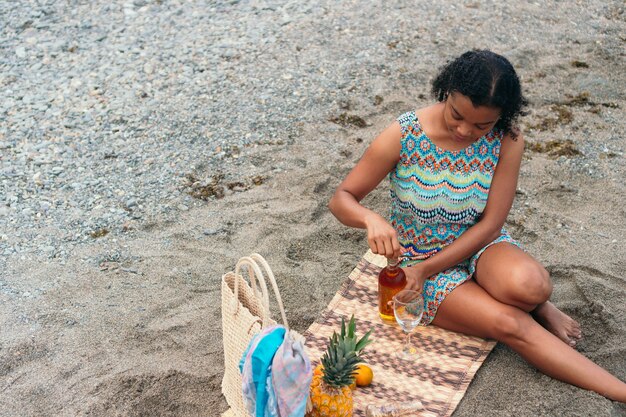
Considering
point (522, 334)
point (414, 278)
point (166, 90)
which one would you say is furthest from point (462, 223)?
point (166, 90)

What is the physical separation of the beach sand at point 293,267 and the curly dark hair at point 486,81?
1298 millimetres

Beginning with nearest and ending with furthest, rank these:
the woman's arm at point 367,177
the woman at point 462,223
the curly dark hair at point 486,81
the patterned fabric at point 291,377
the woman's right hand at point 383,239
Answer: the patterned fabric at point 291,377, the curly dark hair at point 486,81, the woman's right hand at point 383,239, the woman at point 462,223, the woman's arm at point 367,177

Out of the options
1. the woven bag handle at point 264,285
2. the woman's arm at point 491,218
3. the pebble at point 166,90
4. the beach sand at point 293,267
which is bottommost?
the beach sand at point 293,267

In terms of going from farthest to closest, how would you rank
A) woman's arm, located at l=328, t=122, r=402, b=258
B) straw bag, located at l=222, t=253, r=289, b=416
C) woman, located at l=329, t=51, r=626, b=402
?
woman's arm, located at l=328, t=122, r=402, b=258 → woman, located at l=329, t=51, r=626, b=402 → straw bag, located at l=222, t=253, r=289, b=416

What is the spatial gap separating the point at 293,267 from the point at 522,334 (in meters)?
1.55

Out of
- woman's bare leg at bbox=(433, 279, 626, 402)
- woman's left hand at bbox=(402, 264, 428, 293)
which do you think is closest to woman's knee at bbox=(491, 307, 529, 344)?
woman's bare leg at bbox=(433, 279, 626, 402)

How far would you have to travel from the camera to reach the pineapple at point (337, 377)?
10.7 feet

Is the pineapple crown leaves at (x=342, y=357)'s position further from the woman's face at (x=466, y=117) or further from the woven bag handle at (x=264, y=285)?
the woman's face at (x=466, y=117)

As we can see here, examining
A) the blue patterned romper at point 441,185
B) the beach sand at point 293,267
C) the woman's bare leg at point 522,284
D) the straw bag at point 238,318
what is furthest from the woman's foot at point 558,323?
the straw bag at point 238,318

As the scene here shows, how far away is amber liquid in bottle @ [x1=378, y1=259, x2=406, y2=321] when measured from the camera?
3967mm

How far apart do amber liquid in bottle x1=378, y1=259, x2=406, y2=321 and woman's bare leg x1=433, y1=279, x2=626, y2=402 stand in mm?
253

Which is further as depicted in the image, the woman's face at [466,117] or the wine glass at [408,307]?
the wine glass at [408,307]

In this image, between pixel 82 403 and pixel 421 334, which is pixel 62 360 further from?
pixel 421 334

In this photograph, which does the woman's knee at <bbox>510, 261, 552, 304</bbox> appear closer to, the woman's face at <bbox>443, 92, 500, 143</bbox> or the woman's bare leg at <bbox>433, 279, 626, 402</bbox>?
the woman's bare leg at <bbox>433, 279, 626, 402</bbox>
